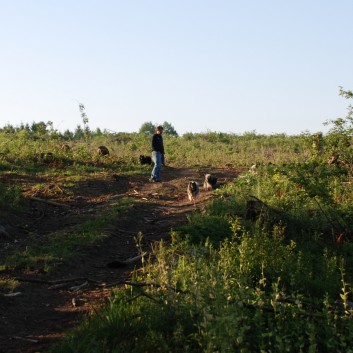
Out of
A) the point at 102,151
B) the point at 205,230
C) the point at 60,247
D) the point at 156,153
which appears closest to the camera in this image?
the point at 60,247

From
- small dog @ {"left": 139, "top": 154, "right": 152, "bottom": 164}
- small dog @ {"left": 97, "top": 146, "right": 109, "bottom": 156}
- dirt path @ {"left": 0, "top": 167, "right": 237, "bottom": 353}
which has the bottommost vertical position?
dirt path @ {"left": 0, "top": 167, "right": 237, "bottom": 353}

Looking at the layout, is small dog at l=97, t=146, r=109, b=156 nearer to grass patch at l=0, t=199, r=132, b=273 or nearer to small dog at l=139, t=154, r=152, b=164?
small dog at l=139, t=154, r=152, b=164

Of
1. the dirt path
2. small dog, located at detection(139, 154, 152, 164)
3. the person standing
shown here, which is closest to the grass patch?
the dirt path

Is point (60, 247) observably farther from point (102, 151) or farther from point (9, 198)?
point (102, 151)

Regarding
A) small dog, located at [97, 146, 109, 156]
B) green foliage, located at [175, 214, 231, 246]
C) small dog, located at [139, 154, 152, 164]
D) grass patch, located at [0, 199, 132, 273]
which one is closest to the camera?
grass patch, located at [0, 199, 132, 273]

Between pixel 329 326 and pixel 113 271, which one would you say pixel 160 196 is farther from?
pixel 329 326

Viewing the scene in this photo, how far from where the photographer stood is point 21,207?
1172 centimetres

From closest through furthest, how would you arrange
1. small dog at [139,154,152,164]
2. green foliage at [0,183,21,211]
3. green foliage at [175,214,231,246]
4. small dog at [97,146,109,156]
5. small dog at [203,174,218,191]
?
green foliage at [175,214,231,246], green foliage at [0,183,21,211], small dog at [203,174,218,191], small dog at [139,154,152,164], small dog at [97,146,109,156]

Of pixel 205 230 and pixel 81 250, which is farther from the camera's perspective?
pixel 205 230

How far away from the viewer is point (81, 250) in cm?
846

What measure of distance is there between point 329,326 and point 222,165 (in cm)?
1681

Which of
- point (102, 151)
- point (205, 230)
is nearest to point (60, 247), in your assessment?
point (205, 230)

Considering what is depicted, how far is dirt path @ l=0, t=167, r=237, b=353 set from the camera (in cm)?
572

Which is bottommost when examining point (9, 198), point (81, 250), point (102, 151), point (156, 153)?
point (81, 250)
